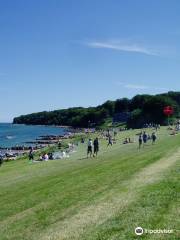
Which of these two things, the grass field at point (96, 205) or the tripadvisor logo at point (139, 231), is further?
the grass field at point (96, 205)

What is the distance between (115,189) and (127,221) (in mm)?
6571

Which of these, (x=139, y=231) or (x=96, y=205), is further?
(x=96, y=205)

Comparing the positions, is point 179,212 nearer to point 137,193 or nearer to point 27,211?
point 137,193

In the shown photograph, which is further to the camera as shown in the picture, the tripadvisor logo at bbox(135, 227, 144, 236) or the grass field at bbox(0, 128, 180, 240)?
the grass field at bbox(0, 128, 180, 240)

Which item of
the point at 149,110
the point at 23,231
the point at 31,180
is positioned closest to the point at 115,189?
the point at 23,231

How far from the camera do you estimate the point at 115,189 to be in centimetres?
2245

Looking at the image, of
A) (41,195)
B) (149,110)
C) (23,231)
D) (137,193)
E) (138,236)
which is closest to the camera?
(138,236)

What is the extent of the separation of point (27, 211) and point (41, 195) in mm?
3418

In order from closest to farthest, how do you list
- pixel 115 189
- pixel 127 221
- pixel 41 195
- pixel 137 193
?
pixel 127 221, pixel 137 193, pixel 115 189, pixel 41 195

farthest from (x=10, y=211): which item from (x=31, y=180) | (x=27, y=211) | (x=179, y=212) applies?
(x=31, y=180)

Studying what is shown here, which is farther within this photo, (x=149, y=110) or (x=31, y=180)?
(x=149, y=110)

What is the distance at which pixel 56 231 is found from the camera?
641 inches

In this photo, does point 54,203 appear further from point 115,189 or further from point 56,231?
point 56,231

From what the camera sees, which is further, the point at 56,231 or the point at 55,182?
the point at 55,182
